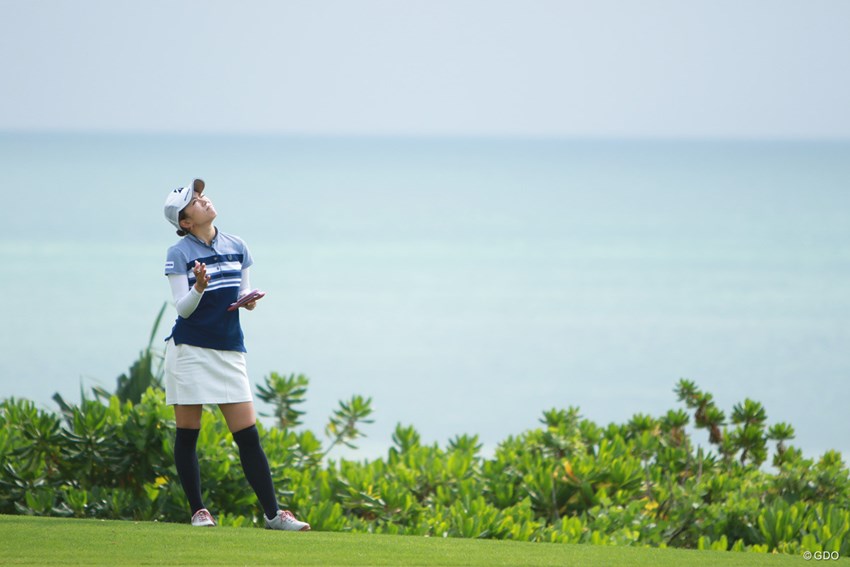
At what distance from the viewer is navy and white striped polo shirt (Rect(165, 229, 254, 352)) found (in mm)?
5309

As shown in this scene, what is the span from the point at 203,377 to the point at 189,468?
401 mm

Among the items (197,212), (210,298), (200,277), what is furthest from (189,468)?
(197,212)

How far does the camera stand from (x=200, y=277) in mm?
5090

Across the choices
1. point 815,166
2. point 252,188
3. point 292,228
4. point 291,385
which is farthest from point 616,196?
point 291,385

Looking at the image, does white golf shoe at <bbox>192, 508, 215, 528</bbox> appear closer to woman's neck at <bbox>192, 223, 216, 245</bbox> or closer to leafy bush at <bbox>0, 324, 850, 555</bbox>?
leafy bush at <bbox>0, 324, 850, 555</bbox>

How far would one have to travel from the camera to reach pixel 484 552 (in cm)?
491

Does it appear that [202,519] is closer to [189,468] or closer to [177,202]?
[189,468]

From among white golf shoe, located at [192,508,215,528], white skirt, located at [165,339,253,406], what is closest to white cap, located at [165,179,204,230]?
white skirt, located at [165,339,253,406]

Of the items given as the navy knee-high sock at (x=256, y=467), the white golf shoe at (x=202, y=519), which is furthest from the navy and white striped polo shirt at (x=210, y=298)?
the white golf shoe at (x=202, y=519)

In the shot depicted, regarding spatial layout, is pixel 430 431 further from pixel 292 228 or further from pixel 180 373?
pixel 292 228

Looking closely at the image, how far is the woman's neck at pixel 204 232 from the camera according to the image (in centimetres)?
539

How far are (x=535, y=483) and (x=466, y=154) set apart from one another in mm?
79923

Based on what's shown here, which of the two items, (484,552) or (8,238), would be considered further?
(8,238)

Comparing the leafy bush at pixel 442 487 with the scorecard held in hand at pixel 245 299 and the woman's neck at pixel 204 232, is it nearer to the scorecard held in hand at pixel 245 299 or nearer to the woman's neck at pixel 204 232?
the scorecard held in hand at pixel 245 299
